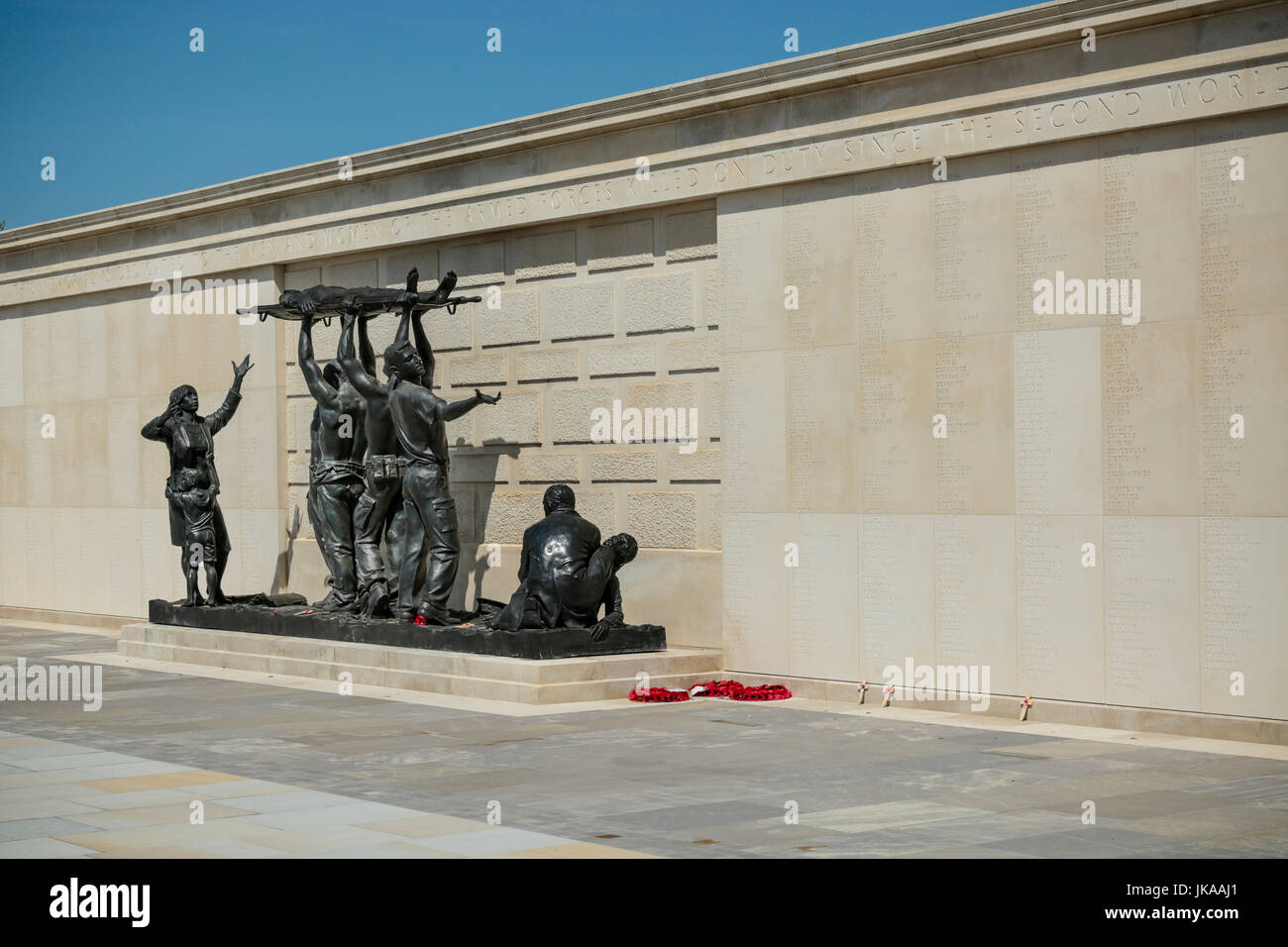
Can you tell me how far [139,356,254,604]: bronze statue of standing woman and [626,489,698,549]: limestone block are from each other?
16.8 ft

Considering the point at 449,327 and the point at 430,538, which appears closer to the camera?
the point at 430,538

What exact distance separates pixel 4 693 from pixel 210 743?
4622 millimetres

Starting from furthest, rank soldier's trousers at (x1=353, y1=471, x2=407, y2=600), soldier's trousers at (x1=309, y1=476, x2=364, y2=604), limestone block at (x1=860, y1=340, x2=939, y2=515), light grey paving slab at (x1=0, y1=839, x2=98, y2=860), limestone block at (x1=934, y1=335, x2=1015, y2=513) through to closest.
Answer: soldier's trousers at (x1=309, y1=476, x2=364, y2=604) → soldier's trousers at (x1=353, y1=471, x2=407, y2=600) → limestone block at (x1=860, y1=340, x2=939, y2=515) → limestone block at (x1=934, y1=335, x2=1015, y2=513) → light grey paving slab at (x1=0, y1=839, x2=98, y2=860)

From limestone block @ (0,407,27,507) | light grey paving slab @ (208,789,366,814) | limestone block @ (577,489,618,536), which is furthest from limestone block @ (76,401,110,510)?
light grey paving slab @ (208,789,366,814)

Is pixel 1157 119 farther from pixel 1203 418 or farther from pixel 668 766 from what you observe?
pixel 668 766

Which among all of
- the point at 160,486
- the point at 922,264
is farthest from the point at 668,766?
the point at 160,486

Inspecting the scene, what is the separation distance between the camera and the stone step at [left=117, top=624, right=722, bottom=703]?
14492 mm

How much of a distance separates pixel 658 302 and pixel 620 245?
855 millimetres

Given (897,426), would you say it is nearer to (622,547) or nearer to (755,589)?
(755,589)

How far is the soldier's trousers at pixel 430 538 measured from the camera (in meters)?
16.2

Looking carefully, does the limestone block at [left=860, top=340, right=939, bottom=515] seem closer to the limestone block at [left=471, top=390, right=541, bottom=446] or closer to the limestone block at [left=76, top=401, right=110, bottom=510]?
the limestone block at [left=471, top=390, right=541, bottom=446]

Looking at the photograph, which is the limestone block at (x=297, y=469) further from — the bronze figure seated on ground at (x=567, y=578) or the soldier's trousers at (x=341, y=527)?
the bronze figure seated on ground at (x=567, y=578)

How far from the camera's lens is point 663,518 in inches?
659

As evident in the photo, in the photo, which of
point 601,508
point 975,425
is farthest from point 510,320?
point 975,425
